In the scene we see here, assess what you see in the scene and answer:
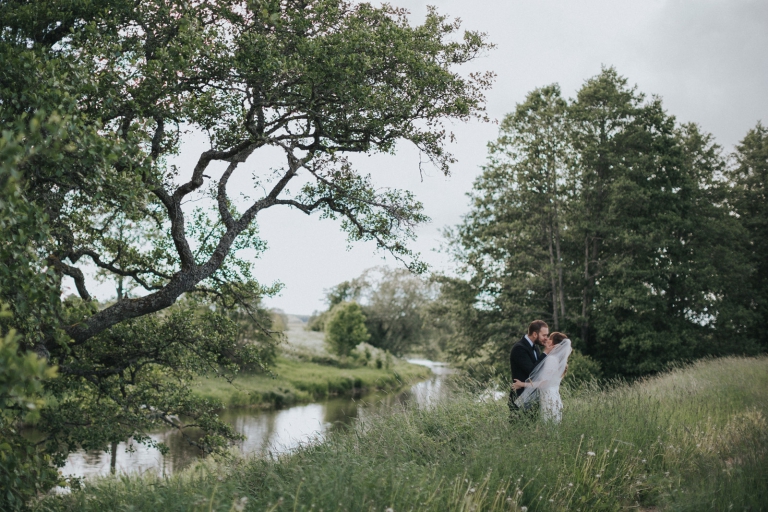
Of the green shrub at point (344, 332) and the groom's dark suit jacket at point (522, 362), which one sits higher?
the groom's dark suit jacket at point (522, 362)

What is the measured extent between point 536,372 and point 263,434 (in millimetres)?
16055

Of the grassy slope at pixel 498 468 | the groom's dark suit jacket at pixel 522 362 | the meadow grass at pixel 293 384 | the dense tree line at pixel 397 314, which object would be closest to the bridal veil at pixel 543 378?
the groom's dark suit jacket at pixel 522 362

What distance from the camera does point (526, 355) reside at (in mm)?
8938

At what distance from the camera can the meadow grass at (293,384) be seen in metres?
30.1

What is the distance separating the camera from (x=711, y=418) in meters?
9.20

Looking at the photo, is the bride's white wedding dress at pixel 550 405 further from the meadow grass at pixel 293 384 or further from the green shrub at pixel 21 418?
the meadow grass at pixel 293 384

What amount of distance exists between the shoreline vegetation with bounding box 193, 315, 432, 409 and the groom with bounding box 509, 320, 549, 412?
11.7 metres

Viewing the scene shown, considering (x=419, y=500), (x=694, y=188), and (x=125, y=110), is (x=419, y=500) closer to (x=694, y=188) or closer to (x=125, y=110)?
(x=125, y=110)

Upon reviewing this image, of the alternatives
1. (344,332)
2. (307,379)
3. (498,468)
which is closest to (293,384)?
(307,379)

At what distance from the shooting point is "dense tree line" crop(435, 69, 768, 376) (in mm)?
25578

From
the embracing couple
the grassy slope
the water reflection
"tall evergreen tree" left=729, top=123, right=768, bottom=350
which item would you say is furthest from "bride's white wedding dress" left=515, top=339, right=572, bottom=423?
"tall evergreen tree" left=729, top=123, right=768, bottom=350

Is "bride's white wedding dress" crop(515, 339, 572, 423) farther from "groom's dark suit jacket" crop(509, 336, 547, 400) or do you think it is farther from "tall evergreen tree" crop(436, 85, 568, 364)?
"tall evergreen tree" crop(436, 85, 568, 364)

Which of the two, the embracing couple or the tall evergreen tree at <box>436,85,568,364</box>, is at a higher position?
the tall evergreen tree at <box>436,85,568,364</box>

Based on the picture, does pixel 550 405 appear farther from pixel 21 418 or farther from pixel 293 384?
pixel 293 384
